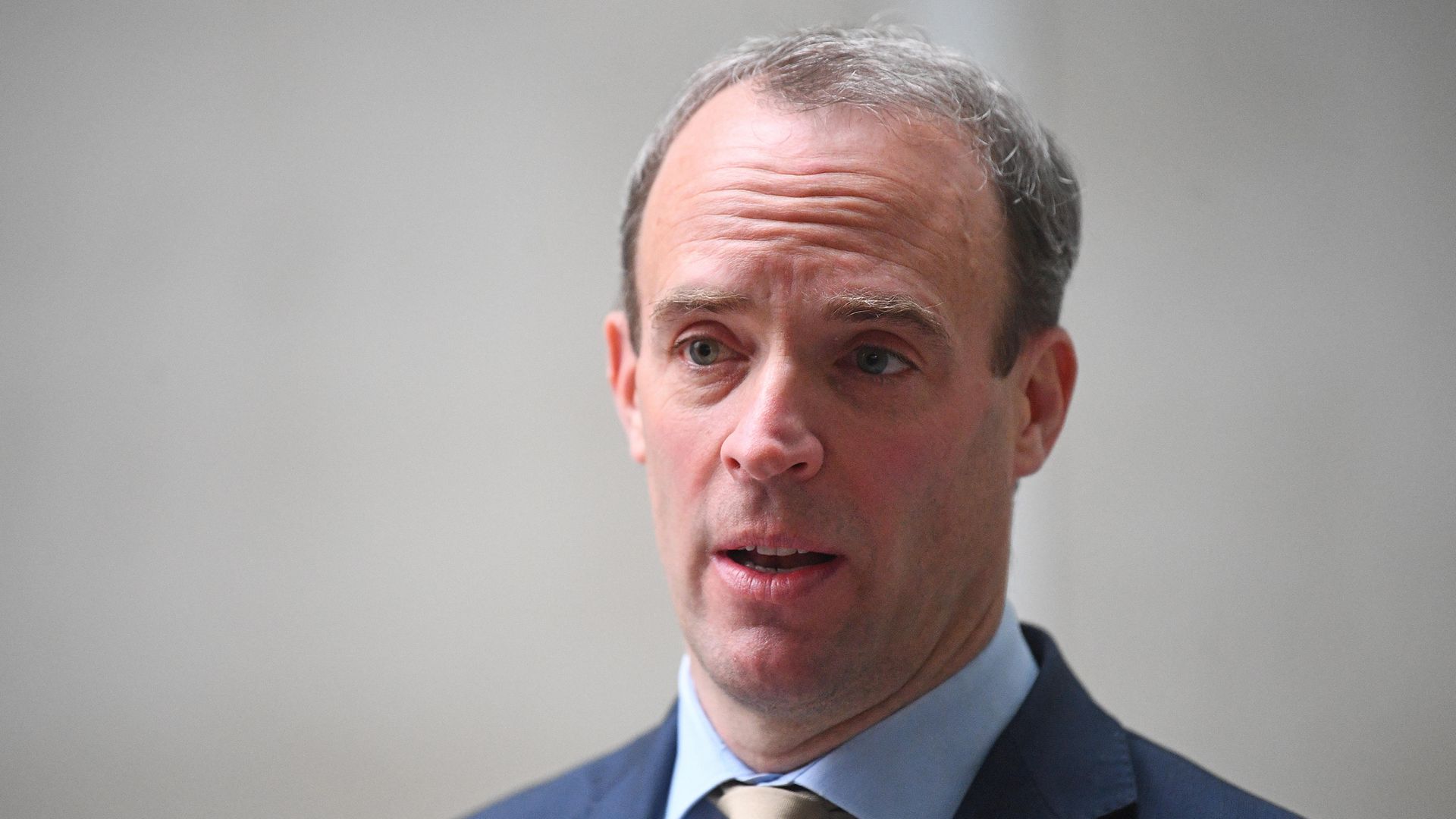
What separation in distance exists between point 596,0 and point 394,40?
0.44m

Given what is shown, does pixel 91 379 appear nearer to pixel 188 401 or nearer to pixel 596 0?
pixel 188 401

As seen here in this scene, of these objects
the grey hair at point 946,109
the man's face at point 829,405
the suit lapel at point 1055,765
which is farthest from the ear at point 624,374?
the suit lapel at point 1055,765

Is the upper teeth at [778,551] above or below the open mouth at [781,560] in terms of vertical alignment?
above

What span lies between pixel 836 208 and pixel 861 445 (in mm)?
306

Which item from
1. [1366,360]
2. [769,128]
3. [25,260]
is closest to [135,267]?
[25,260]

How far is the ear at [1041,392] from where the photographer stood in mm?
1652

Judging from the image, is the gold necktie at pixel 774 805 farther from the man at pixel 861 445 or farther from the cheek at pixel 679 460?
the cheek at pixel 679 460

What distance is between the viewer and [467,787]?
238 cm

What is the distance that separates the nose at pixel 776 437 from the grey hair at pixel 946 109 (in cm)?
31

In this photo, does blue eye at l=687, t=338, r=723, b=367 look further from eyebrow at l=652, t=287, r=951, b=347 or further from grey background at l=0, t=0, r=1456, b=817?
grey background at l=0, t=0, r=1456, b=817

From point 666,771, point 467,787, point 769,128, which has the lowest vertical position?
point 467,787

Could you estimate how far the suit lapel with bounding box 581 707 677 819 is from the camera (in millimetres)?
1737

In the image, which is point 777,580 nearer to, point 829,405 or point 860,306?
point 829,405

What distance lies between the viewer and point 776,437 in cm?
140
